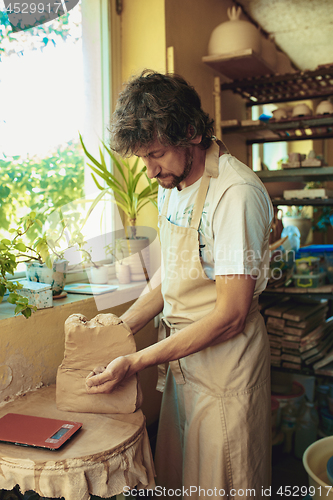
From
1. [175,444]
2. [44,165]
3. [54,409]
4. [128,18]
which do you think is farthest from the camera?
[128,18]

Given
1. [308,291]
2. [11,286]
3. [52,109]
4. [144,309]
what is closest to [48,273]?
[11,286]

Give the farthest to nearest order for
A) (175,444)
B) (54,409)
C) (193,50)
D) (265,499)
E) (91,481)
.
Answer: (193,50) → (175,444) → (265,499) → (54,409) → (91,481)

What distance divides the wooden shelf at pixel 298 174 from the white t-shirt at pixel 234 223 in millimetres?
1261

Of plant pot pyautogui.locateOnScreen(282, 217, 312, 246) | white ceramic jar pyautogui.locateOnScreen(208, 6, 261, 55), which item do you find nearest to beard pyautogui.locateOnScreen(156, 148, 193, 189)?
white ceramic jar pyautogui.locateOnScreen(208, 6, 261, 55)

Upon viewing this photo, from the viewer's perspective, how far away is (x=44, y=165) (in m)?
1.83

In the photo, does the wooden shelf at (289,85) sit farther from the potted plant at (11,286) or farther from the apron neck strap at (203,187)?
the potted plant at (11,286)

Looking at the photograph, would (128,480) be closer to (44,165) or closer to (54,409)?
(54,409)

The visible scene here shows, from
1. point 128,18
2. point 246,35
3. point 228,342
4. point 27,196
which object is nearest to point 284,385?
point 228,342

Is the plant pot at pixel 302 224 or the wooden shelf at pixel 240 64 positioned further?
the plant pot at pixel 302 224

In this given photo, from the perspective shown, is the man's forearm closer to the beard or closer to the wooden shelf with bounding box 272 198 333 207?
the beard

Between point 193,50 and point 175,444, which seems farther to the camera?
point 193,50

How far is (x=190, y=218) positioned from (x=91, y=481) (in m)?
0.79

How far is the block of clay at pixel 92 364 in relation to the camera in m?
1.23
